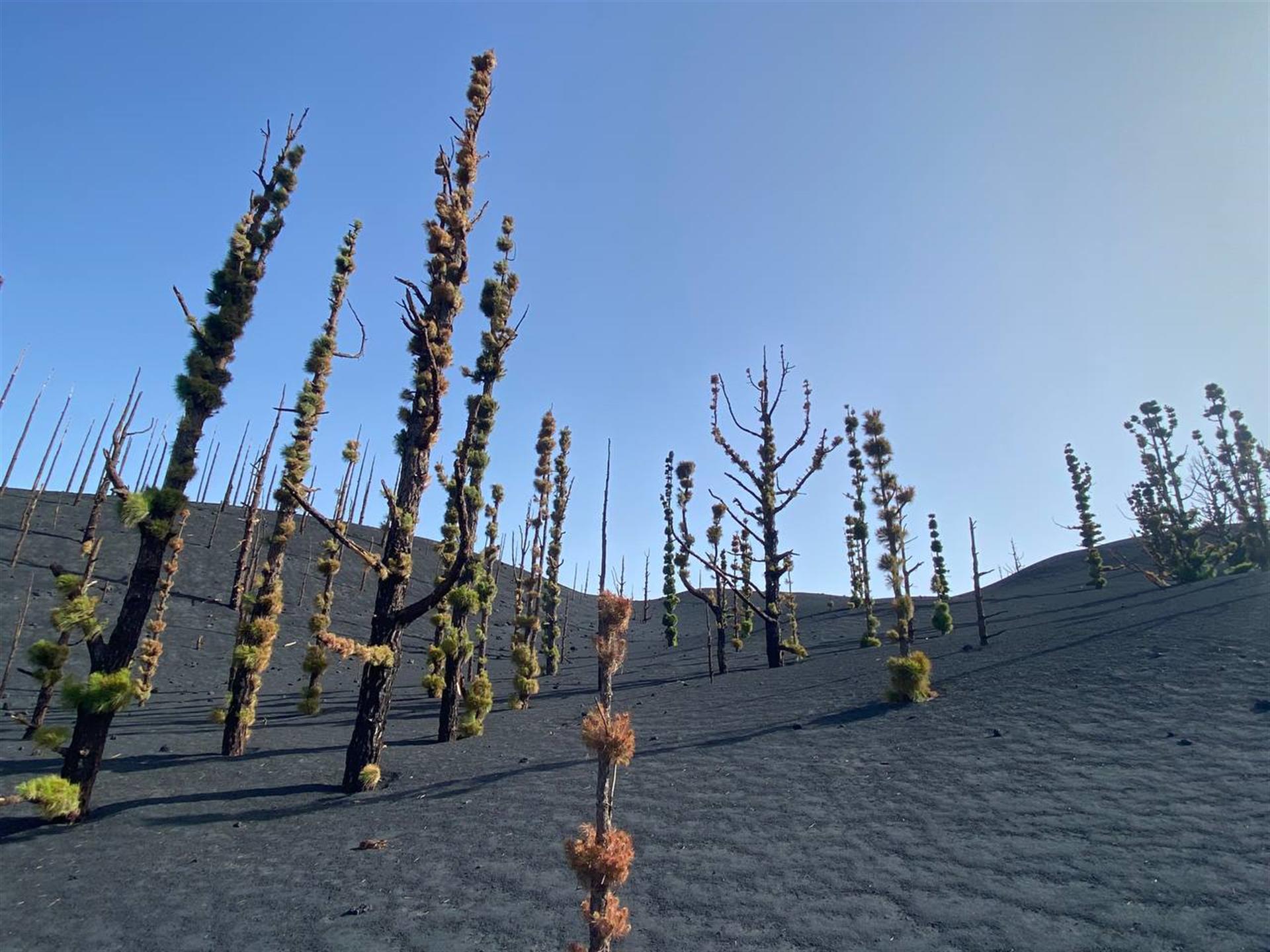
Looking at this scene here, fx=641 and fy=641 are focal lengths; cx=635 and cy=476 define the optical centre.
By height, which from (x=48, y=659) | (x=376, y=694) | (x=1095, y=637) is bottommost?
(x=376, y=694)

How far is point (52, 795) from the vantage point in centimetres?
986

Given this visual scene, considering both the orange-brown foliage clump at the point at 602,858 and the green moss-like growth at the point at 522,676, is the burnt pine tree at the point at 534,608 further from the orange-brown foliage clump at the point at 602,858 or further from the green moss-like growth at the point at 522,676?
the orange-brown foliage clump at the point at 602,858

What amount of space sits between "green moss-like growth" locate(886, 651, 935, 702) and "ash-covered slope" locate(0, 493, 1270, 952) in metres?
0.50

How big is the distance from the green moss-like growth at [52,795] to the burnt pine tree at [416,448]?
4.01m

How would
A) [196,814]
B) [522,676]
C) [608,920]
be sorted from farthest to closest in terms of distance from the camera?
[522,676] < [196,814] < [608,920]

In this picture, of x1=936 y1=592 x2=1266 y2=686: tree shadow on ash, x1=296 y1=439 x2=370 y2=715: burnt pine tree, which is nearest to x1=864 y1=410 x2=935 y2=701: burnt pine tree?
x1=936 y1=592 x2=1266 y2=686: tree shadow on ash

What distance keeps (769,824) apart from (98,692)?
10687 millimetres

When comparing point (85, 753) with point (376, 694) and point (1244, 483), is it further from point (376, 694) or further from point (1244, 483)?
point (1244, 483)

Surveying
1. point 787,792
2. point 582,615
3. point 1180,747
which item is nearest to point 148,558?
point 787,792

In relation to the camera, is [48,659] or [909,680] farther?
[909,680]

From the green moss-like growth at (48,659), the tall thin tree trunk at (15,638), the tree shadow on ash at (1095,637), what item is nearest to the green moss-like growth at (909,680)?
the tree shadow on ash at (1095,637)

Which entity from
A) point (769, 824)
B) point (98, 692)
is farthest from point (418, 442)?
point (769, 824)

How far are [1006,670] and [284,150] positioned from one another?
845 inches

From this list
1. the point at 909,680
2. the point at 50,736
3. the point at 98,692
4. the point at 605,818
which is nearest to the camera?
the point at 605,818
